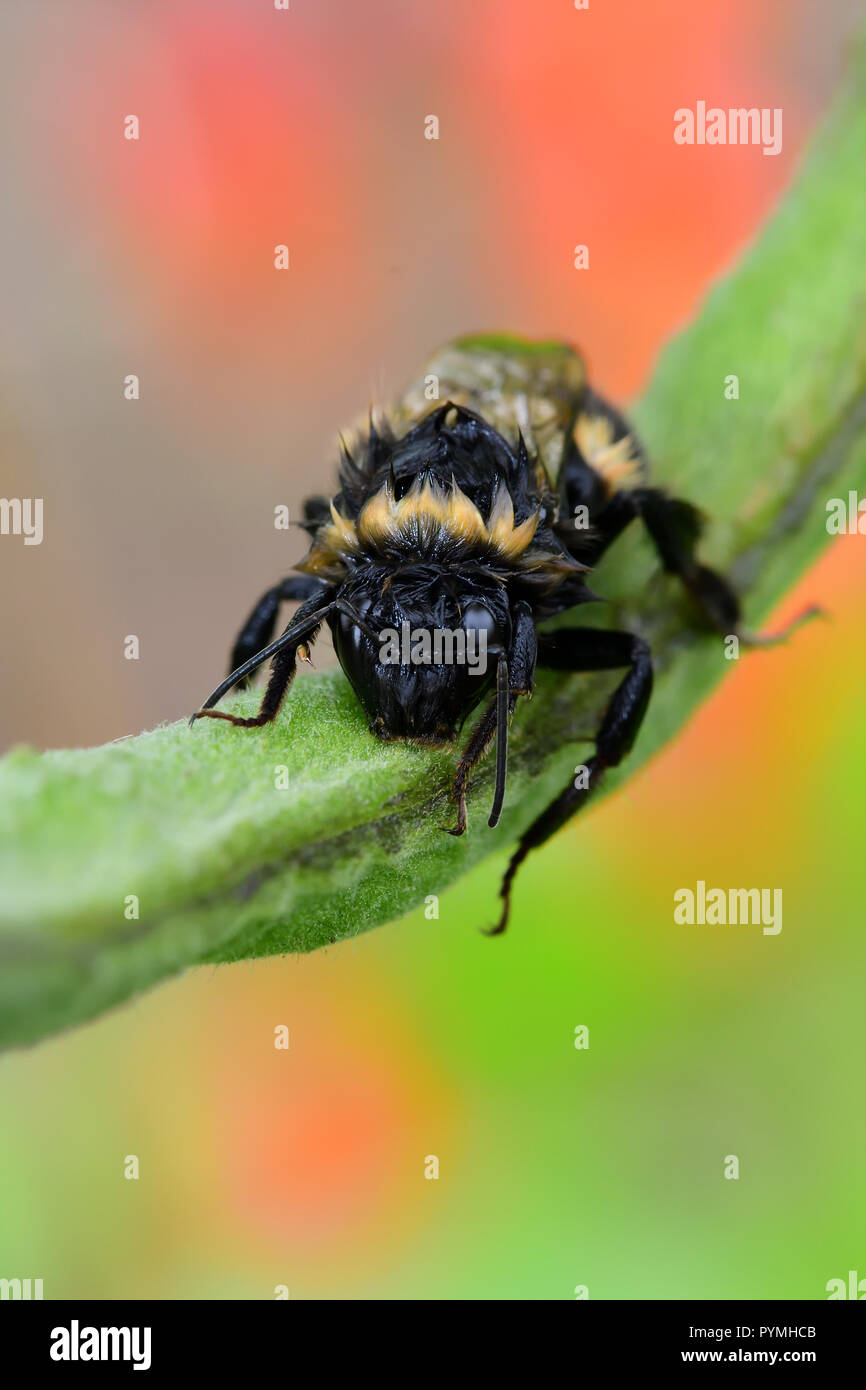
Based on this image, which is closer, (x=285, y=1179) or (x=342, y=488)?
(x=342, y=488)

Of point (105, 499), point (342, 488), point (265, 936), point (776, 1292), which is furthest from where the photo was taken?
point (105, 499)

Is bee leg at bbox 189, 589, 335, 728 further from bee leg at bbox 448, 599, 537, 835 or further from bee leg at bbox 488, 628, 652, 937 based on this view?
bee leg at bbox 488, 628, 652, 937

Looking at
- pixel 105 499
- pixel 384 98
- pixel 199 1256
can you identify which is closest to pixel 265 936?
pixel 199 1256

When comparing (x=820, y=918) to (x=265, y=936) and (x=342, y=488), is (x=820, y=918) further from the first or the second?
(x=265, y=936)

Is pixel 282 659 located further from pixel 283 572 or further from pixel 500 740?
pixel 283 572

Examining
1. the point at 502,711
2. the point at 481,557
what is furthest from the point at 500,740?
the point at 481,557

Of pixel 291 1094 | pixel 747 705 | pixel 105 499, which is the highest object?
pixel 105 499

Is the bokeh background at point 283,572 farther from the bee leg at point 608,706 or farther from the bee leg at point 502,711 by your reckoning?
the bee leg at point 608,706

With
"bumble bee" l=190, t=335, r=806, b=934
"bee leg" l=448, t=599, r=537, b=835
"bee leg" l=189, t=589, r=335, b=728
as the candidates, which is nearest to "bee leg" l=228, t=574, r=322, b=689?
"bumble bee" l=190, t=335, r=806, b=934

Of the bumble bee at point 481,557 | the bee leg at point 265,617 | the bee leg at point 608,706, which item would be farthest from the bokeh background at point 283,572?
the bee leg at point 608,706
